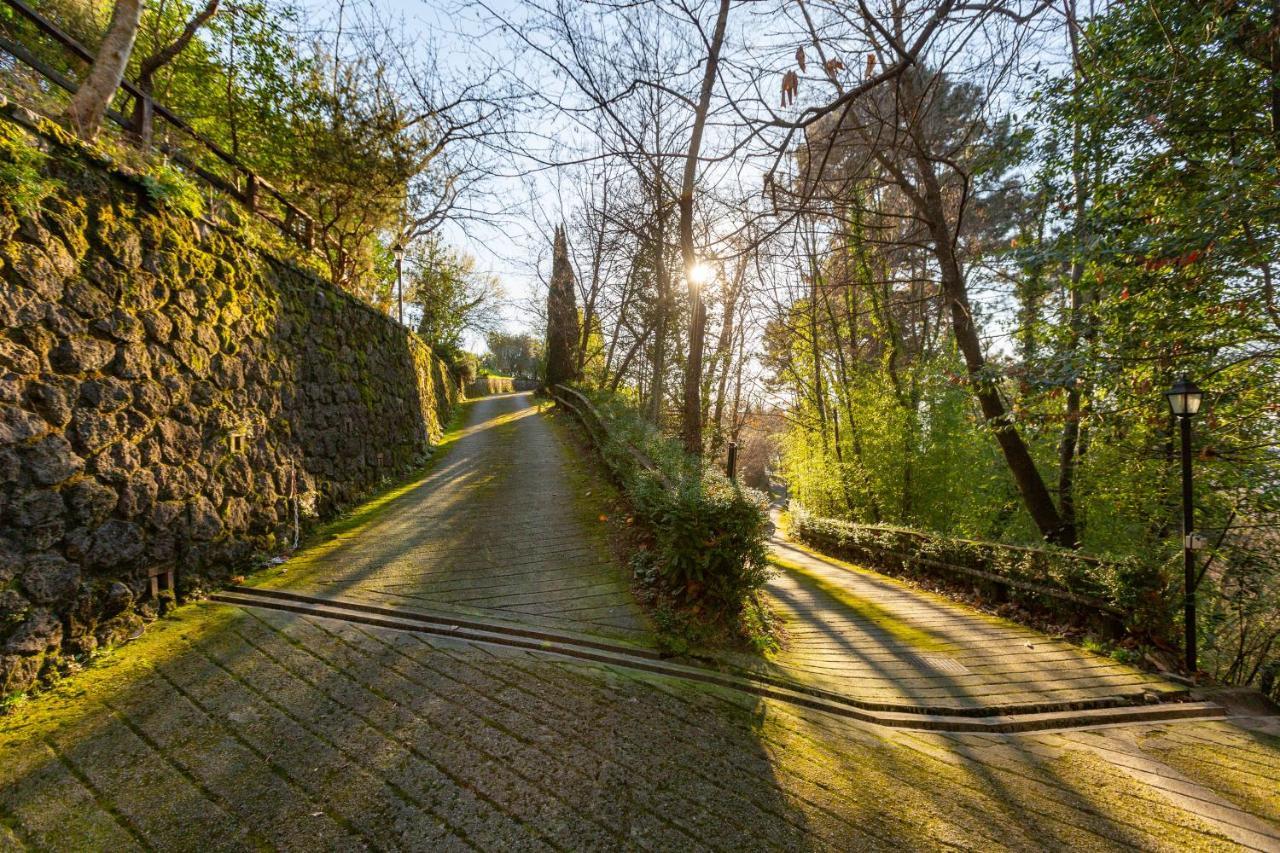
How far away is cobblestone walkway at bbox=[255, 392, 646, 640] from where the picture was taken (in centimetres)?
428

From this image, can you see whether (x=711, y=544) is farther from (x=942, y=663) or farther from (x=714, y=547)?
(x=942, y=663)

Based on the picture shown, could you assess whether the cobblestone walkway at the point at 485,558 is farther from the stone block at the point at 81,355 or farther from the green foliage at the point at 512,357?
the green foliage at the point at 512,357

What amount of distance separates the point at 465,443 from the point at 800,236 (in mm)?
10848

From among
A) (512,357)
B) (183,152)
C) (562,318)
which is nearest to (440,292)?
(562,318)

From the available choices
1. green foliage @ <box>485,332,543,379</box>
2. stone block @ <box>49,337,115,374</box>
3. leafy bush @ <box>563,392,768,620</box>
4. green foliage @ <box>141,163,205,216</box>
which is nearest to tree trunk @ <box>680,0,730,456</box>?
leafy bush @ <box>563,392,768,620</box>

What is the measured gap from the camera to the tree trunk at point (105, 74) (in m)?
3.55

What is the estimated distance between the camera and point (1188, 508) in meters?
4.71

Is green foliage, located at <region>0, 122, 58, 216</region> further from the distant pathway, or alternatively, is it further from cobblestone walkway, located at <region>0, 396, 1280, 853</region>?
the distant pathway

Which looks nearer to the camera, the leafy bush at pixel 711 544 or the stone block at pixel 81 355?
the stone block at pixel 81 355

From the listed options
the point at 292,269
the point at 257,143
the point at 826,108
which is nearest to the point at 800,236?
the point at 826,108

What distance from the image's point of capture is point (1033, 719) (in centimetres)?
373

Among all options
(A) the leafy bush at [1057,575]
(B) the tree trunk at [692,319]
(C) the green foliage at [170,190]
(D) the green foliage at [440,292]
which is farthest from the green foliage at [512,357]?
(C) the green foliage at [170,190]

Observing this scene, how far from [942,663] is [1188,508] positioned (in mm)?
2821

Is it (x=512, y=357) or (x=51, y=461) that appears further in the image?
(x=512, y=357)
